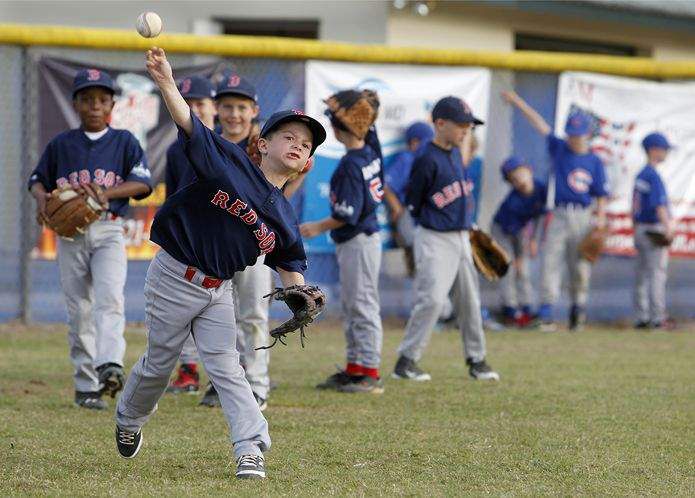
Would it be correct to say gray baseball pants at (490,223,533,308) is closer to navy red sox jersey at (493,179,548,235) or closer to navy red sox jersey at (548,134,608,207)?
navy red sox jersey at (493,179,548,235)

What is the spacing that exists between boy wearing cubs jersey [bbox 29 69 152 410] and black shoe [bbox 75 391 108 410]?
2 centimetres

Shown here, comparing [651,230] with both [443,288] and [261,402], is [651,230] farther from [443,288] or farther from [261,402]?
[261,402]

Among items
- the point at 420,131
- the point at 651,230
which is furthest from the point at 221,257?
the point at 651,230

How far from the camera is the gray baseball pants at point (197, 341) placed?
15.8 feet

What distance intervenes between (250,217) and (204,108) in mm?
2687

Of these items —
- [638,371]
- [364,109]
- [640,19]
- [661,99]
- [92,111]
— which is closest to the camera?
[92,111]

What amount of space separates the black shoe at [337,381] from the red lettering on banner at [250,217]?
296cm

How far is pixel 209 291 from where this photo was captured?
4.88 metres

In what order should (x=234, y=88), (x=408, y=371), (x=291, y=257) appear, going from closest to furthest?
1. (x=291, y=257)
2. (x=234, y=88)
3. (x=408, y=371)

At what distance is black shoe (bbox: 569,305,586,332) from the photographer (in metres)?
11.6

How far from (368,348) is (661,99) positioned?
246 inches

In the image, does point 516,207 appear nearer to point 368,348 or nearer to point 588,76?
point 588,76

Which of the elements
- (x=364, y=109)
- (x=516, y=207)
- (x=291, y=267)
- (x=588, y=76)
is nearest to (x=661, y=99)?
(x=588, y=76)

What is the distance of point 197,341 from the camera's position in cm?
496
